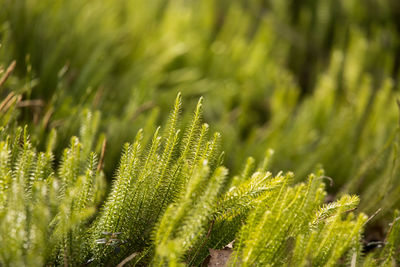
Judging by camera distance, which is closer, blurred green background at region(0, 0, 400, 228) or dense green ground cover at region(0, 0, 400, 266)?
dense green ground cover at region(0, 0, 400, 266)

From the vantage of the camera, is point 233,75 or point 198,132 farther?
point 233,75

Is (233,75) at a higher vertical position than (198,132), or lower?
higher

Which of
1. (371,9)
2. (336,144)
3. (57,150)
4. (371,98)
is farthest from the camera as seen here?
(371,9)

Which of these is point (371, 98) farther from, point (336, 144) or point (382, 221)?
point (382, 221)

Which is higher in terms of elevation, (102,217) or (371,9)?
(371,9)

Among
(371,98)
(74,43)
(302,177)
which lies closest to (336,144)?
(302,177)
